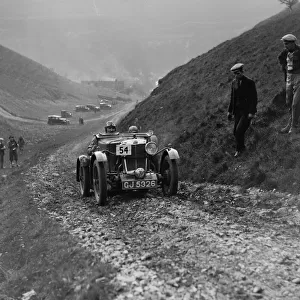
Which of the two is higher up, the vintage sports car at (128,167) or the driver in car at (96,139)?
the driver in car at (96,139)

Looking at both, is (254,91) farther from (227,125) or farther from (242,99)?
(227,125)

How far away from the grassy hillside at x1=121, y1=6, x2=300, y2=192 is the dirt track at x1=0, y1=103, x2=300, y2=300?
31.7 inches

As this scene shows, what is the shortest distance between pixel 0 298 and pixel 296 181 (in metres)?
6.15

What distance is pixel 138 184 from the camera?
31.5ft

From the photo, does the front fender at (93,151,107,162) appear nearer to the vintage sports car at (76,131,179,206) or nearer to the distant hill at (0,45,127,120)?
the vintage sports car at (76,131,179,206)

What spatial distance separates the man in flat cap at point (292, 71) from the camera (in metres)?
9.71

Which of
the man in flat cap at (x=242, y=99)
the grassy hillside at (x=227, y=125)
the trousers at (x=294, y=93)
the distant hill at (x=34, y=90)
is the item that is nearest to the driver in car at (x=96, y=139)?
the grassy hillside at (x=227, y=125)

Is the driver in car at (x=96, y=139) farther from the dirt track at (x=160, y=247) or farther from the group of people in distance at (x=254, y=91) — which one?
Result: the group of people in distance at (x=254, y=91)

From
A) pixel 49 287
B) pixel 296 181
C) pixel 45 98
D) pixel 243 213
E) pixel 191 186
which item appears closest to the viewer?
pixel 49 287

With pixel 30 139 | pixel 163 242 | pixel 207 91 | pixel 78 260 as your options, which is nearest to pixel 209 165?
pixel 163 242

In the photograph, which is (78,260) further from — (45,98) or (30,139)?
(45,98)

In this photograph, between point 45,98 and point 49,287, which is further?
point 45,98

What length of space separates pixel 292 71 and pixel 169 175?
419 centimetres

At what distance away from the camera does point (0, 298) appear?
6.01 meters
